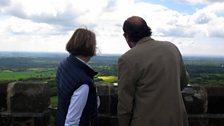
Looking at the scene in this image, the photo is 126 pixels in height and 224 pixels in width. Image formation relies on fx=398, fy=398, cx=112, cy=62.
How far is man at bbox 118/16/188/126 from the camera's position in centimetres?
339

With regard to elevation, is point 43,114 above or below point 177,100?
below

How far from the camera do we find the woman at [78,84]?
11.2ft

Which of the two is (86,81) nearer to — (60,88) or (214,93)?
(60,88)

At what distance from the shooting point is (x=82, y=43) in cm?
346

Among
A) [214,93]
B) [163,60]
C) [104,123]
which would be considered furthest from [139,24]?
[214,93]

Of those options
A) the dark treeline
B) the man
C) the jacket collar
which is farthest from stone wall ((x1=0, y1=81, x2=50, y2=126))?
the jacket collar

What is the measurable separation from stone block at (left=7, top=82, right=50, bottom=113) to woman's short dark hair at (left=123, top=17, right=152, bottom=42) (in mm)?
1583

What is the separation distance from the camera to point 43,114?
4664mm

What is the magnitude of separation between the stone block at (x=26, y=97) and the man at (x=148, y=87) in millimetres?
1515

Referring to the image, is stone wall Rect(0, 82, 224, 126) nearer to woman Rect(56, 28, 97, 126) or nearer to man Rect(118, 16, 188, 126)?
woman Rect(56, 28, 97, 126)

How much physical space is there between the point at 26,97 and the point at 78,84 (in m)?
1.43

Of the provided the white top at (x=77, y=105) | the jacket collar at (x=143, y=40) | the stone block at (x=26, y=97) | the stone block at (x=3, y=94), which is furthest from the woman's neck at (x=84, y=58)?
the stone block at (x=3, y=94)

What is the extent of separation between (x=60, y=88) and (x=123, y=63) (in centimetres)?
62

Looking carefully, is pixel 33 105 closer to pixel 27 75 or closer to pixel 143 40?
pixel 143 40
